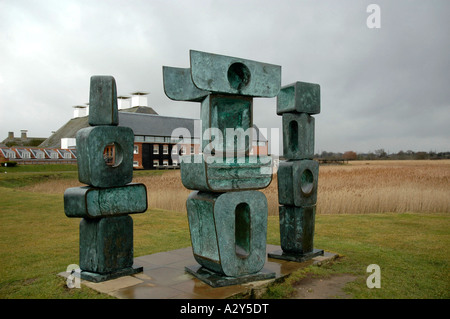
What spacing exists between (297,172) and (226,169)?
5.09ft

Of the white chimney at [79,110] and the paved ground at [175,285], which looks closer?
the paved ground at [175,285]

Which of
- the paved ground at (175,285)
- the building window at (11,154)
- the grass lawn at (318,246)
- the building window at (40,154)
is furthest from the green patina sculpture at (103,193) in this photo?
the building window at (40,154)

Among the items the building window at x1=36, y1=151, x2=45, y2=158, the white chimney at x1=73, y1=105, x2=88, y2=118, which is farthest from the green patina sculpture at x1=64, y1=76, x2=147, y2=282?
the white chimney at x1=73, y1=105, x2=88, y2=118

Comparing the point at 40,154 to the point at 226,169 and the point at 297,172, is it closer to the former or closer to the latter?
the point at 297,172

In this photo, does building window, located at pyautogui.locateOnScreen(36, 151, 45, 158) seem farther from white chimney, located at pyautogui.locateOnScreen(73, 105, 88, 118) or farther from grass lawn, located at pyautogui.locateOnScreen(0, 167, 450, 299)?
grass lawn, located at pyautogui.locateOnScreen(0, 167, 450, 299)

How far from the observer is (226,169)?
4.25m

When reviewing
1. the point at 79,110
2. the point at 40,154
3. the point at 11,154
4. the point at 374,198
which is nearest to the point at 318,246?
the point at 374,198

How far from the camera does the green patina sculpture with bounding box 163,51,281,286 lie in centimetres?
420

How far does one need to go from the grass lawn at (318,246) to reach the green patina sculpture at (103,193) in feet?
1.50

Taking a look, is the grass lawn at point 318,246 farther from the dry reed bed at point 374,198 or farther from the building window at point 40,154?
the building window at point 40,154

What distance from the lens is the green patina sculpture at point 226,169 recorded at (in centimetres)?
420

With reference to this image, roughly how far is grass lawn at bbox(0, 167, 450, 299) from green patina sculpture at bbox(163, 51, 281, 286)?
24.9 inches

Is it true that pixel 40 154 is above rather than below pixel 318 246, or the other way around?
above

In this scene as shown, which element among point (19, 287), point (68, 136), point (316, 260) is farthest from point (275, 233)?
point (68, 136)
